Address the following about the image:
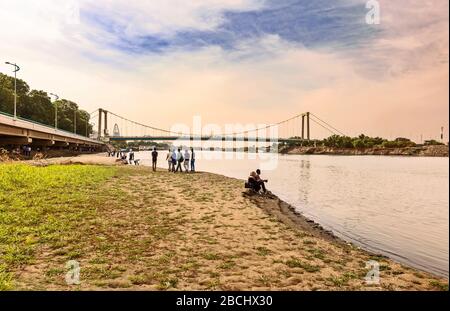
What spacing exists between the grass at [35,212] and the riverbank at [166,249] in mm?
29

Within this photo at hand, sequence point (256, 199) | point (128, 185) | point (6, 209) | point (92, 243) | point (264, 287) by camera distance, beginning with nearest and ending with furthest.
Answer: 1. point (264, 287)
2. point (92, 243)
3. point (6, 209)
4. point (256, 199)
5. point (128, 185)

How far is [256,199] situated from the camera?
57.9 ft

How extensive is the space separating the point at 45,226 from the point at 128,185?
10110 millimetres

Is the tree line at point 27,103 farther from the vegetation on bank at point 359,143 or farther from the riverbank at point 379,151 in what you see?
the riverbank at point 379,151

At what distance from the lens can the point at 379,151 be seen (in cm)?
15688

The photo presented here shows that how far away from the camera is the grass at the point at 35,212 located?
288 inches

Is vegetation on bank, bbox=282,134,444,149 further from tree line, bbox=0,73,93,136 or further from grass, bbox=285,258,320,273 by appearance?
grass, bbox=285,258,320,273

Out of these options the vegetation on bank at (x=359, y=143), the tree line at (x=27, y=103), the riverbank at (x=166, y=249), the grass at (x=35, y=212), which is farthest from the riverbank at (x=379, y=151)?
the grass at (x=35, y=212)

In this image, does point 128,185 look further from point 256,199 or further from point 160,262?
point 160,262

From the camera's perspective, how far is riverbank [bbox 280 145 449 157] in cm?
14134

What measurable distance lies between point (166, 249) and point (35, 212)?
566 centimetres

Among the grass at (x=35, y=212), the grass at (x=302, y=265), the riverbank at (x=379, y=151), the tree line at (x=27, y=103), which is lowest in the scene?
the grass at (x=302, y=265)

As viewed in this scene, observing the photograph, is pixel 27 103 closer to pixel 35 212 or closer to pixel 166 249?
pixel 35 212
